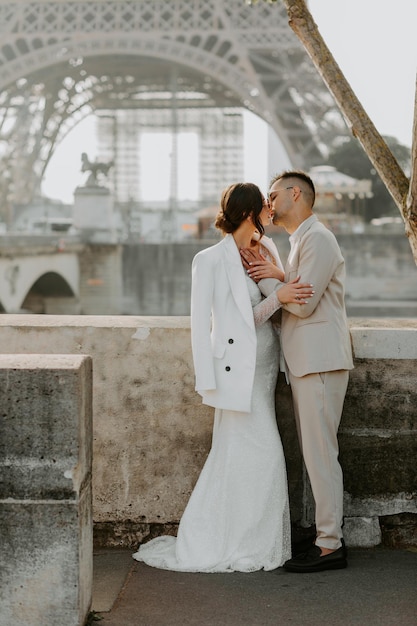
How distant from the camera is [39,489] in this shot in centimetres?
293

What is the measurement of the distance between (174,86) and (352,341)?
44031 mm

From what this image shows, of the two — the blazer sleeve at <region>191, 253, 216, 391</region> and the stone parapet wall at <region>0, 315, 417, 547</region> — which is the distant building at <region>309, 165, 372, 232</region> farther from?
the blazer sleeve at <region>191, 253, 216, 391</region>

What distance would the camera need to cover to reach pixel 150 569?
3.76 m

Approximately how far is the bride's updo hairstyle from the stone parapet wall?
479 millimetres

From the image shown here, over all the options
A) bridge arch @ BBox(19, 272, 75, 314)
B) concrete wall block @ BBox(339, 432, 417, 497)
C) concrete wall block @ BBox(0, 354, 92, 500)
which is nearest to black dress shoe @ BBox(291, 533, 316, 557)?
concrete wall block @ BBox(339, 432, 417, 497)

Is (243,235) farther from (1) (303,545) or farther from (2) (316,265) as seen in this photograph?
(1) (303,545)

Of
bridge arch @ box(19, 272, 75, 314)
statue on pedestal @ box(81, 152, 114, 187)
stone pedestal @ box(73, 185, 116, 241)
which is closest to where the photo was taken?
bridge arch @ box(19, 272, 75, 314)

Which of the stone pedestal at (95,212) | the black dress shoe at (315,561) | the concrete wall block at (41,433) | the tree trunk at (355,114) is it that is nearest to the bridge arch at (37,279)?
the stone pedestal at (95,212)

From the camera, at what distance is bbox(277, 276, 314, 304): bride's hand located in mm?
3701

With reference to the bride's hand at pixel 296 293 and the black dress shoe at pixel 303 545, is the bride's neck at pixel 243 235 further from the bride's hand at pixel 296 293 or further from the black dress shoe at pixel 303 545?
the black dress shoe at pixel 303 545

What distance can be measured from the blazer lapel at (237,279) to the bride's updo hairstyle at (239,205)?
0.07 meters

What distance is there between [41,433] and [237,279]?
3.83 ft

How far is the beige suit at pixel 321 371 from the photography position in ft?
12.3

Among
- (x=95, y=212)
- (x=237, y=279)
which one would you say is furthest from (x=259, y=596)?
(x=95, y=212)
